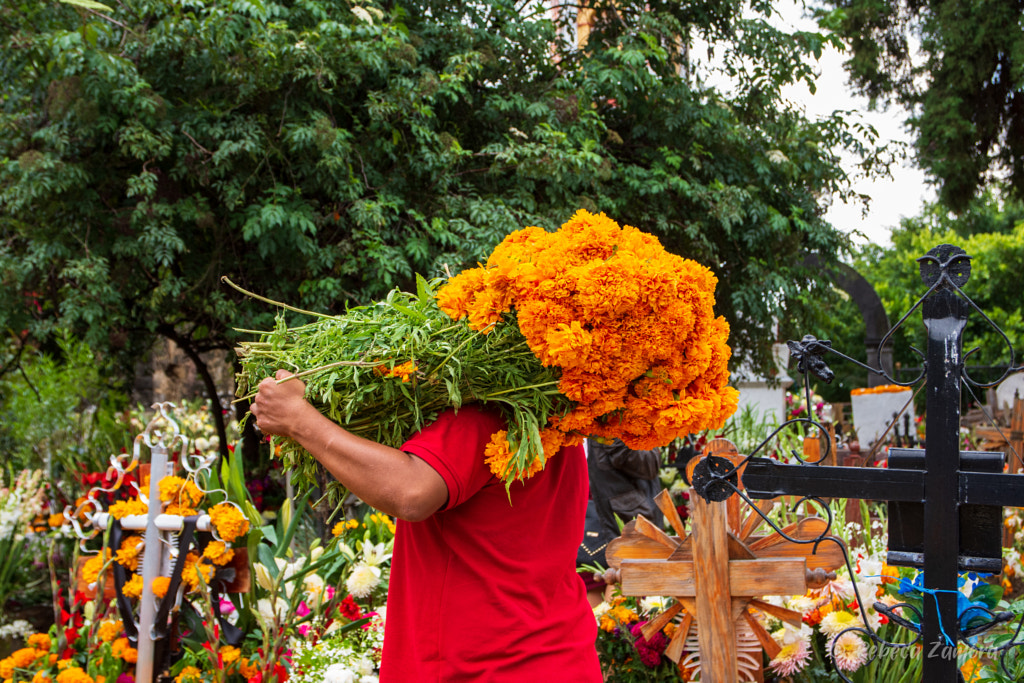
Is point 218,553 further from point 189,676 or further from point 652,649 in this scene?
point 652,649

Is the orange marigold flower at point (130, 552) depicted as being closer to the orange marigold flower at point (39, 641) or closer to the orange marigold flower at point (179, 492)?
the orange marigold flower at point (179, 492)

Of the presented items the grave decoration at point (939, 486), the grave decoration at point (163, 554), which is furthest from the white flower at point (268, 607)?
the grave decoration at point (939, 486)

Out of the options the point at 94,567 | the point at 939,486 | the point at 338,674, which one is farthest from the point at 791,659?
the point at 94,567

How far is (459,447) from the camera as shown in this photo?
1526 mm

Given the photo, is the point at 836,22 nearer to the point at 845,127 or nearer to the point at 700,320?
the point at 845,127

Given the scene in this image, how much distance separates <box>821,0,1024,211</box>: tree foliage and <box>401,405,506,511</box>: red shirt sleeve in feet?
31.8

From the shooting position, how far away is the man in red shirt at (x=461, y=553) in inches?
58.6

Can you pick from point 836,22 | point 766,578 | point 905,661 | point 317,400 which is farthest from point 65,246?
point 836,22

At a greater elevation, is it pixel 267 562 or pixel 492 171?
pixel 492 171

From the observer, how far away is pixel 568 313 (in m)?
1.50

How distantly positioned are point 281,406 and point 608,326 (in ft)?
2.24

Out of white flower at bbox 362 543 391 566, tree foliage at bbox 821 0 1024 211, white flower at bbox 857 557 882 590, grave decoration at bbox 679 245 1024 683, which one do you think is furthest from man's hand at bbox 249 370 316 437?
tree foliage at bbox 821 0 1024 211

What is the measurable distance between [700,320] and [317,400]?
821 millimetres

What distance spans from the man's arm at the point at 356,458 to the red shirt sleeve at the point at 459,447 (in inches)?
0.8
